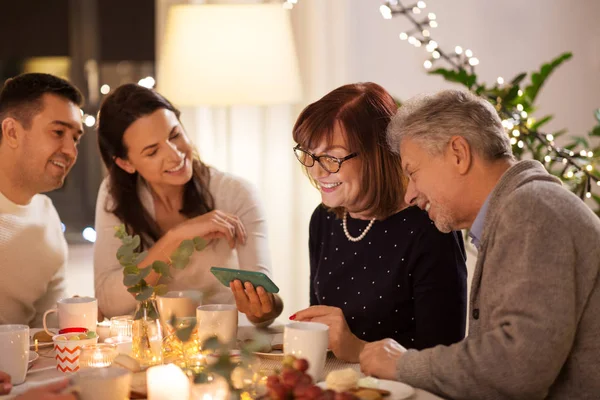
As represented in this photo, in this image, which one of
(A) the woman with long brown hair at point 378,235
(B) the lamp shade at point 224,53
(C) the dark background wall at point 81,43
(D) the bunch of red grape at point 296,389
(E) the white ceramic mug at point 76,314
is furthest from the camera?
(C) the dark background wall at point 81,43

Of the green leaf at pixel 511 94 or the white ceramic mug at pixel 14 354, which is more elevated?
the green leaf at pixel 511 94

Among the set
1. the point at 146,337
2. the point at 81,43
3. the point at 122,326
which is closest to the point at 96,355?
the point at 146,337

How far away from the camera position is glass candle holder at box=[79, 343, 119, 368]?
147 cm

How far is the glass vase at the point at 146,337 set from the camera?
1.56 meters

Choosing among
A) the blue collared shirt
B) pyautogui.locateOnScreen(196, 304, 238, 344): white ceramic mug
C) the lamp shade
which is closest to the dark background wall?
the lamp shade

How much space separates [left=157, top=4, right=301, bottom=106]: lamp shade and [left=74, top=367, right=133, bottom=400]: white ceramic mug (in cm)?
168

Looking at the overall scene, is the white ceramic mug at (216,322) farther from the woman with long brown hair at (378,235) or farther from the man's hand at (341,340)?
the woman with long brown hair at (378,235)

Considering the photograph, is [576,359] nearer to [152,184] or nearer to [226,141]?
[152,184]

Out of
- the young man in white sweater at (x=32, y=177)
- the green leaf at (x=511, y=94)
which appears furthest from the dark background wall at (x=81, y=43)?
the green leaf at (x=511, y=94)

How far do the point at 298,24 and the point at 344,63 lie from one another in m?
0.27

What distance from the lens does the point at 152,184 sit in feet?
8.14

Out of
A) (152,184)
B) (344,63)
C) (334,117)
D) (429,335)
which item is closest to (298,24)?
(344,63)

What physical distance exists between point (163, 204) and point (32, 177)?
0.41 metres

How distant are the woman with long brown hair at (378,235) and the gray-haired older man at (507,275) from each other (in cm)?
29
